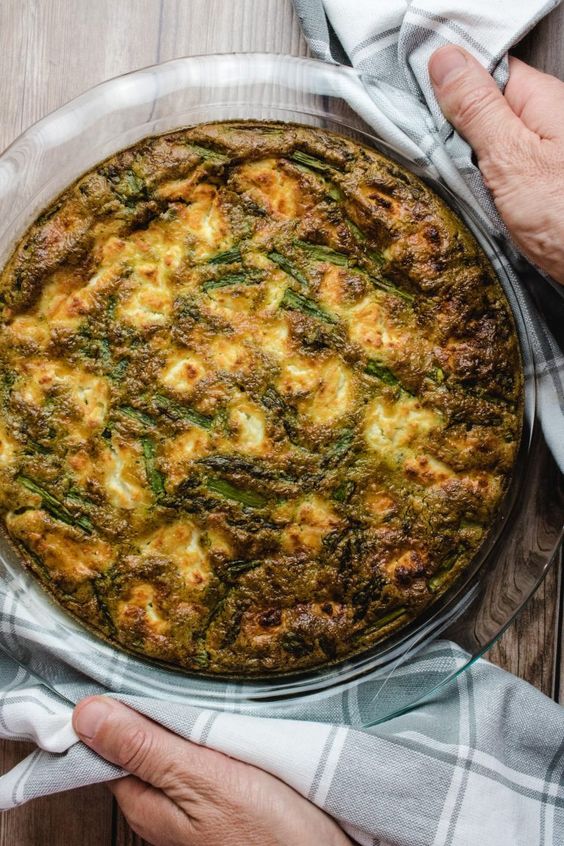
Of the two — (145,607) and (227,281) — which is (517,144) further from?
(145,607)

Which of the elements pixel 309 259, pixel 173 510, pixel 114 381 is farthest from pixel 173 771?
pixel 309 259

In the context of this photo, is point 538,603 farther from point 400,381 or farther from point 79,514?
point 79,514

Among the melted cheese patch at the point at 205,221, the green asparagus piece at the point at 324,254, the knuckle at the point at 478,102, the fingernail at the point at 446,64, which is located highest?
the fingernail at the point at 446,64

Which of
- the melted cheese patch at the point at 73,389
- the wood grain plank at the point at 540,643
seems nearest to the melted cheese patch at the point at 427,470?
the wood grain plank at the point at 540,643

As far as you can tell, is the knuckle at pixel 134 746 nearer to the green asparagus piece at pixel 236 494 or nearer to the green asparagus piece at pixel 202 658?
the green asparagus piece at pixel 202 658

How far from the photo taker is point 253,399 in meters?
2.33

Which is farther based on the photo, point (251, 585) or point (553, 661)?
point (553, 661)

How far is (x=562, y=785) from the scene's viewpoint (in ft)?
8.63

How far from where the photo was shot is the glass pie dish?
7.93ft

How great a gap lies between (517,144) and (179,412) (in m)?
1.26

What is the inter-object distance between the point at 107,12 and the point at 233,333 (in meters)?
1.27

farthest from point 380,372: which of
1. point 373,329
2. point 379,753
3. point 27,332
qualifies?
point 379,753

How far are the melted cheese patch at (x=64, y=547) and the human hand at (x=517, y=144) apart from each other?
1526mm

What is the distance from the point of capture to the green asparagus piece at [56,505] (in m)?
2.38
